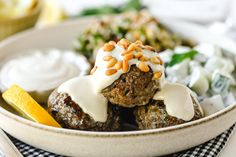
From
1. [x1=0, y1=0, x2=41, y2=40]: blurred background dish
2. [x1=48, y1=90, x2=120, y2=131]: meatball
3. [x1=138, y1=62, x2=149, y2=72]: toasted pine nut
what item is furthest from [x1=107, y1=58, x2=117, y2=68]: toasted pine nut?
[x1=0, y1=0, x2=41, y2=40]: blurred background dish

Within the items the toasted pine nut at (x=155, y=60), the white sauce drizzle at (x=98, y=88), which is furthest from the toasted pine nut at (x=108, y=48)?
the toasted pine nut at (x=155, y=60)

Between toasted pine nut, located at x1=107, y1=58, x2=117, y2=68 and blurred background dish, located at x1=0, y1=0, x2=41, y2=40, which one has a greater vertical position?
toasted pine nut, located at x1=107, y1=58, x2=117, y2=68

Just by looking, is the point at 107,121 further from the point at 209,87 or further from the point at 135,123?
the point at 209,87

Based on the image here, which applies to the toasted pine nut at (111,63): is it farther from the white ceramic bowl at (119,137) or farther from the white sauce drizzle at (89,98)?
the white ceramic bowl at (119,137)

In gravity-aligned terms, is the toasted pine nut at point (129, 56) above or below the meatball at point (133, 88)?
above

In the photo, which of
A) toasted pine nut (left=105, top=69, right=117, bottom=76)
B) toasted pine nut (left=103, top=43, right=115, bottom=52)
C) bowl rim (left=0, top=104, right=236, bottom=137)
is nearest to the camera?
bowl rim (left=0, top=104, right=236, bottom=137)

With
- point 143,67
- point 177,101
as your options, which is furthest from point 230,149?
point 143,67

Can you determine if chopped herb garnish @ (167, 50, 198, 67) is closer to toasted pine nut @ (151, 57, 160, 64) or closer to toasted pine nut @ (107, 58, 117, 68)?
toasted pine nut @ (151, 57, 160, 64)
